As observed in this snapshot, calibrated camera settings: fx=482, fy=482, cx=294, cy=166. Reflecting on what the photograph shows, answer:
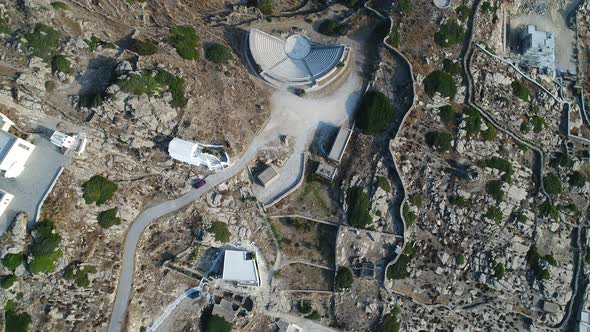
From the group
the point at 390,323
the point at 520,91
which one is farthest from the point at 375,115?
the point at 390,323

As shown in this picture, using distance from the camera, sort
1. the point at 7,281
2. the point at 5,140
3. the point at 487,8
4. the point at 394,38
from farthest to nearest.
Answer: the point at 487,8, the point at 394,38, the point at 5,140, the point at 7,281

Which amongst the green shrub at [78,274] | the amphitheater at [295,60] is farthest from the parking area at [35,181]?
the amphitheater at [295,60]

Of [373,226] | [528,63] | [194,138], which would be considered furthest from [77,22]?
[528,63]

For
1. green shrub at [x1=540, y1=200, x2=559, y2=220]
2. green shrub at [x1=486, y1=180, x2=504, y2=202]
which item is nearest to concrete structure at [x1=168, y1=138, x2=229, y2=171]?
green shrub at [x1=486, y1=180, x2=504, y2=202]

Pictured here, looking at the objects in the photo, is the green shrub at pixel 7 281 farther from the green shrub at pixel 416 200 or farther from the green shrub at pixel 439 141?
the green shrub at pixel 439 141

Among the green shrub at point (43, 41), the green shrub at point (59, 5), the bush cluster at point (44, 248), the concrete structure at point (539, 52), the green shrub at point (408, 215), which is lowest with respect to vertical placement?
the bush cluster at point (44, 248)

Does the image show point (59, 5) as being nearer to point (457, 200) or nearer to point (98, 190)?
point (98, 190)
